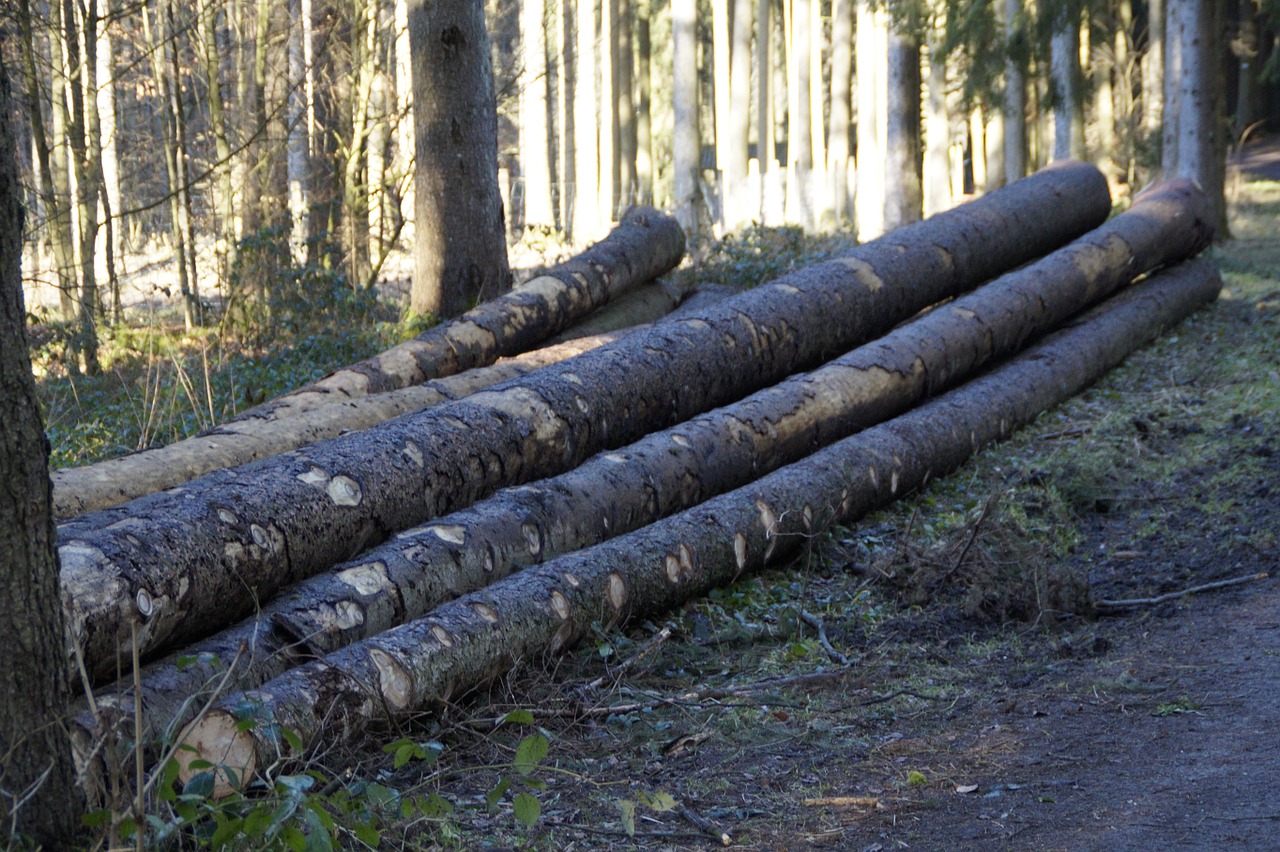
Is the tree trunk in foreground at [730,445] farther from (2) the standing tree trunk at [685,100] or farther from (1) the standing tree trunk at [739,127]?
(1) the standing tree trunk at [739,127]

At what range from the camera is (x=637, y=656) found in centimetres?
434

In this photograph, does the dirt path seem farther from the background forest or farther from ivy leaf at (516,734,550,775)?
the background forest

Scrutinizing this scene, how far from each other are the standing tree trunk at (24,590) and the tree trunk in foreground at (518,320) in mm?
3916

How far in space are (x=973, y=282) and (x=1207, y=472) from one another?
9.49 feet

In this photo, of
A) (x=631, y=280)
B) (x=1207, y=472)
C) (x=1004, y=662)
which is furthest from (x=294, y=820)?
(x=631, y=280)

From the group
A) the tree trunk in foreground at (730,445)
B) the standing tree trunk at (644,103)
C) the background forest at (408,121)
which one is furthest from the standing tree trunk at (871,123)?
the tree trunk in foreground at (730,445)

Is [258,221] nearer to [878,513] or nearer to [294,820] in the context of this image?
[878,513]

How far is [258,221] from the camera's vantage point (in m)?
13.5

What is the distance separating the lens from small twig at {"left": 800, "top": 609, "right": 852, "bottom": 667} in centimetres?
446

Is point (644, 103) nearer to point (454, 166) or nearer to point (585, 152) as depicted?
point (585, 152)

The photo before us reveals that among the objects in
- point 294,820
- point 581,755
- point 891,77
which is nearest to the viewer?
point 294,820

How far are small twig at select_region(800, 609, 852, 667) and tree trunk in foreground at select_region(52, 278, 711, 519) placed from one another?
255 centimetres

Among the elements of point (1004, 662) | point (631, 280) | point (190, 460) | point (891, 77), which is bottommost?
point (1004, 662)

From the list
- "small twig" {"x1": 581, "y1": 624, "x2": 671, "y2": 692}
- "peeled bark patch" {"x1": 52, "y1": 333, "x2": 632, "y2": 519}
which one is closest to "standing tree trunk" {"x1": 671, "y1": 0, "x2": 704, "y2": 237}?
"peeled bark patch" {"x1": 52, "y1": 333, "x2": 632, "y2": 519}
